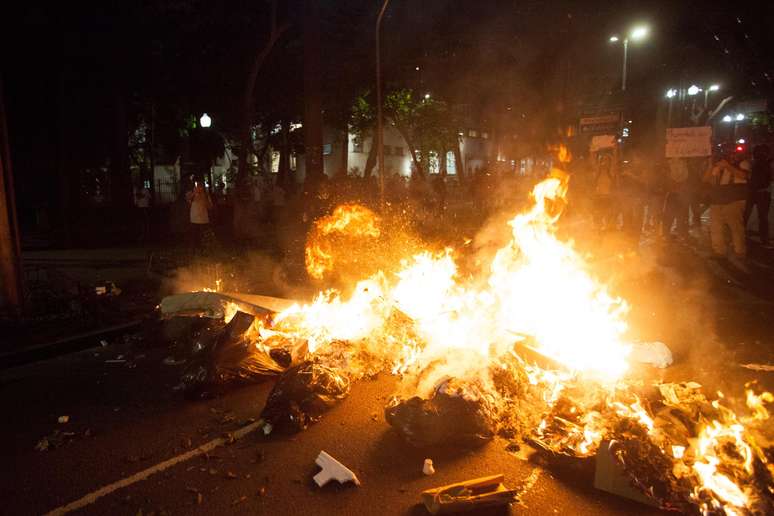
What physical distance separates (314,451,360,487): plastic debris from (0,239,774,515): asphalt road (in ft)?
0.16

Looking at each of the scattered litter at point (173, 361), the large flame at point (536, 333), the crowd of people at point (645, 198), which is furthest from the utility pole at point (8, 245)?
the large flame at point (536, 333)

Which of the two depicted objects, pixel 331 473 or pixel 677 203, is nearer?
A: pixel 331 473

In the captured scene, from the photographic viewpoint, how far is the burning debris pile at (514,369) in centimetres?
327

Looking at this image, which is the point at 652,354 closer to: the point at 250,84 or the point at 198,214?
the point at 198,214

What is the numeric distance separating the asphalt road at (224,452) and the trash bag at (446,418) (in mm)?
113

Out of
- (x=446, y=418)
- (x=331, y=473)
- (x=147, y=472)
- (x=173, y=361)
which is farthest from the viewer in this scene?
(x=173, y=361)

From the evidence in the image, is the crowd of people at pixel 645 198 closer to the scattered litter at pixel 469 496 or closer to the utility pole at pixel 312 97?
the utility pole at pixel 312 97

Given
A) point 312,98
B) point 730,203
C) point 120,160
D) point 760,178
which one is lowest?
point 730,203

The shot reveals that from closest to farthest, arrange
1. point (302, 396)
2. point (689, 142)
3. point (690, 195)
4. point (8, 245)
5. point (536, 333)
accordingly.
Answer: point (302, 396) < point (536, 333) < point (8, 245) < point (690, 195) < point (689, 142)

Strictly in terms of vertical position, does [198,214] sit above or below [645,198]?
below

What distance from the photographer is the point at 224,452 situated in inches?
152

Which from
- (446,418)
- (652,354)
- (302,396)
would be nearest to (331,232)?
(302,396)

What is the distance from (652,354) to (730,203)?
6456 millimetres

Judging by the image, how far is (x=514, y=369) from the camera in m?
4.55
